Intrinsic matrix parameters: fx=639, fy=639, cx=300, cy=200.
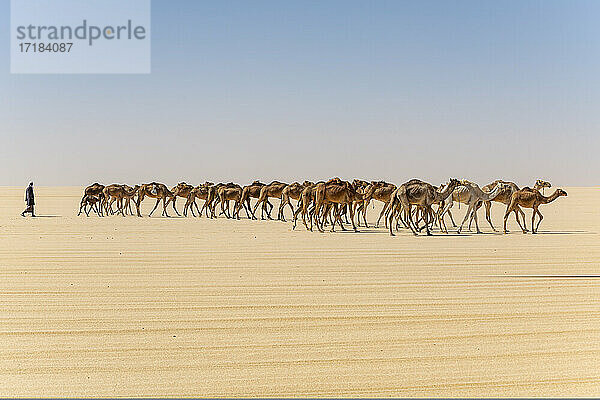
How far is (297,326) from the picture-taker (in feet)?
21.5

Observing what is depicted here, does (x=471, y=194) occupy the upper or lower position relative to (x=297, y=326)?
upper

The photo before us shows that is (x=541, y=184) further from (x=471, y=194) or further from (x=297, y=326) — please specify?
(x=297, y=326)

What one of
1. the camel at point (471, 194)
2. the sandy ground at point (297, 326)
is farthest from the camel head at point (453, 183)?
the sandy ground at point (297, 326)

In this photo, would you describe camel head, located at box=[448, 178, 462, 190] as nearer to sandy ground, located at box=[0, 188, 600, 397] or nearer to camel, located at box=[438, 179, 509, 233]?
camel, located at box=[438, 179, 509, 233]

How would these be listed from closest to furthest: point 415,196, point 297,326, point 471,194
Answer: point 297,326 < point 415,196 < point 471,194

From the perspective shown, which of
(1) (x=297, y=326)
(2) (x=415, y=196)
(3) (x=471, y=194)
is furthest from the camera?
(3) (x=471, y=194)

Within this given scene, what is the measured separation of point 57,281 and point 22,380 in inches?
181

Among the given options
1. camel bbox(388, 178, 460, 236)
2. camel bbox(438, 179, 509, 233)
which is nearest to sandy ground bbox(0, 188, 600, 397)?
camel bbox(388, 178, 460, 236)

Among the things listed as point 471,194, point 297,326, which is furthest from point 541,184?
point 297,326

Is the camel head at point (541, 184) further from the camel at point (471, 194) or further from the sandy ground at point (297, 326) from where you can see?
the sandy ground at point (297, 326)

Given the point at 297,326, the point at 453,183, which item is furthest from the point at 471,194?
the point at 297,326

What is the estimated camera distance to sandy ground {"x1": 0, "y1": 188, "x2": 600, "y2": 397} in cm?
486

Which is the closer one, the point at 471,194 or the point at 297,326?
the point at 297,326

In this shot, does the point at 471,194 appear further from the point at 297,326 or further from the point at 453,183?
the point at 297,326
